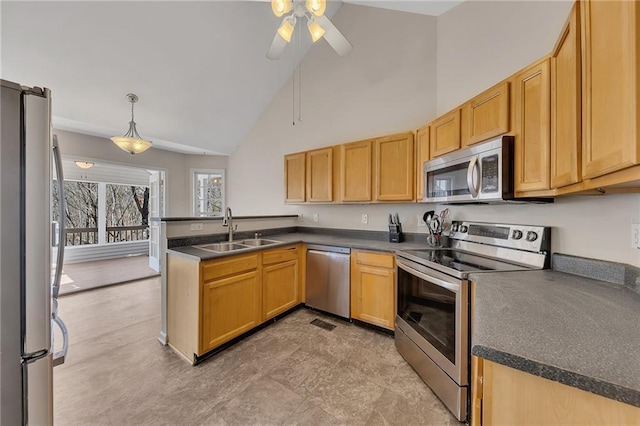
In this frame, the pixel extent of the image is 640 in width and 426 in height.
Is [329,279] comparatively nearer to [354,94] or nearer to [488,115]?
[488,115]

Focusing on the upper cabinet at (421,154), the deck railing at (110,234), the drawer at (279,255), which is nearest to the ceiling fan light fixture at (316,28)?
the upper cabinet at (421,154)

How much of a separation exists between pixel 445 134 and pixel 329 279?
1867mm

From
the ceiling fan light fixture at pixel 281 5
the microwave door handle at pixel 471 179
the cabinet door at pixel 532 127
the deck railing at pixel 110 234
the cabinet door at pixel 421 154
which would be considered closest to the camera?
the cabinet door at pixel 532 127

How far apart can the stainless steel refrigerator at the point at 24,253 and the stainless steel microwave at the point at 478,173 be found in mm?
2216

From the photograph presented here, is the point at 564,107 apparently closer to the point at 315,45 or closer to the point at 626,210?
the point at 626,210

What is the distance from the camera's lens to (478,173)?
5.67 ft

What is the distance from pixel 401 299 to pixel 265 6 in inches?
153

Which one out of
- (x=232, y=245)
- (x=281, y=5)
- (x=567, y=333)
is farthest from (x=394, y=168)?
(x=567, y=333)

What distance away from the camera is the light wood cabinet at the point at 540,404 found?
0.53 meters

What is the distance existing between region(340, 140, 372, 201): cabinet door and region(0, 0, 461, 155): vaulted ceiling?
155cm

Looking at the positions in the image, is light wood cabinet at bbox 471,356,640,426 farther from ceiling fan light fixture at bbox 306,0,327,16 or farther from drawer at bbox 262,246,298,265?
ceiling fan light fixture at bbox 306,0,327,16

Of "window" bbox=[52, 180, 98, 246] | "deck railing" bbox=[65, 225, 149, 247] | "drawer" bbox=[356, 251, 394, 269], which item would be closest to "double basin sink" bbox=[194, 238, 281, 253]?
"drawer" bbox=[356, 251, 394, 269]

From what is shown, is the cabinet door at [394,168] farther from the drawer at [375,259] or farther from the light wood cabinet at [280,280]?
the light wood cabinet at [280,280]

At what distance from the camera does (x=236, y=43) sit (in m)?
3.40
